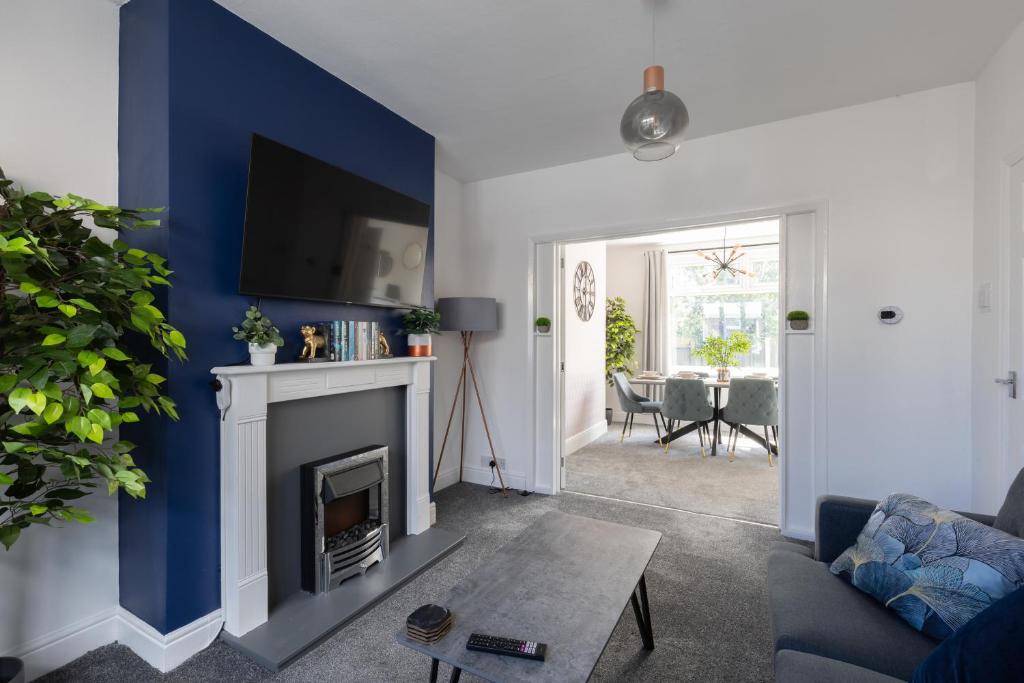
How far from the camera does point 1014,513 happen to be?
1.42m

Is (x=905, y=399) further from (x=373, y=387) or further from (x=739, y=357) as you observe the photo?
(x=739, y=357)

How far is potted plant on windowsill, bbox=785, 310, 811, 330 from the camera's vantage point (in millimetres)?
3024

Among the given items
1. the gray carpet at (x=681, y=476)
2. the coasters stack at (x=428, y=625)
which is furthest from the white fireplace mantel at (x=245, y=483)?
the gray carpet at (x=681, y=476)

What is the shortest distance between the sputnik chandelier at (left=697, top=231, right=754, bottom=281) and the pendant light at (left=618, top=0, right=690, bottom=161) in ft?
15.5

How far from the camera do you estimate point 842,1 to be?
1.98m

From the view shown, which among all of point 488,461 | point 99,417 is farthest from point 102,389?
point 488,461

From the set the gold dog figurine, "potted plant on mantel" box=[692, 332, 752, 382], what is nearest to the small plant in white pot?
the gold dog figurine

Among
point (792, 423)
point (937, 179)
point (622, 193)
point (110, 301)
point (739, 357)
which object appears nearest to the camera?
point (110, 301)

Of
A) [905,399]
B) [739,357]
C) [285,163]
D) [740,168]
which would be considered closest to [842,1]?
[740,168]

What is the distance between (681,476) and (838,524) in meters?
2.66

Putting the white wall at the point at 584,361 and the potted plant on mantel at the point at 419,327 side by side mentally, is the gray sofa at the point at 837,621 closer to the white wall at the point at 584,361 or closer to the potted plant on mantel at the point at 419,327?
the potted plant on mantel at the point at 419,327

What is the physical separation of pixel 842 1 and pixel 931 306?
175 cm

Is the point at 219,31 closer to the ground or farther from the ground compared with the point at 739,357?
farther from the ground

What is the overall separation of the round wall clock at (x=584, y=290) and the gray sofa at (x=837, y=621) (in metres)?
3.75
